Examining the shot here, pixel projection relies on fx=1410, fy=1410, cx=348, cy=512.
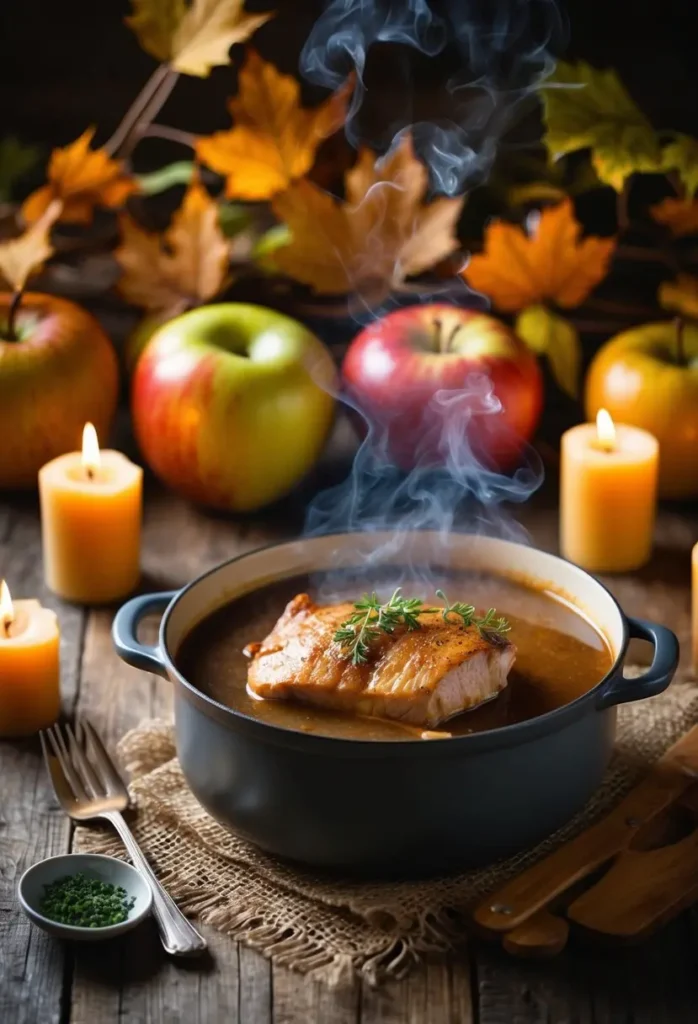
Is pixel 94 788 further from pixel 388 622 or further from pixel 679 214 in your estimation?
pixel 679 214

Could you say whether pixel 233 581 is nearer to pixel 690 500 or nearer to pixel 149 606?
pixel 149 606

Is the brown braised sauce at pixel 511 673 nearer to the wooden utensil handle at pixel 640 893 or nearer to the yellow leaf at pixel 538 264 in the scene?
the wooden utensil handle at pixel 640 893

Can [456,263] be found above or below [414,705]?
below

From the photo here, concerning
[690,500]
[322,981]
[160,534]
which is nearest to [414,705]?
[322,981]

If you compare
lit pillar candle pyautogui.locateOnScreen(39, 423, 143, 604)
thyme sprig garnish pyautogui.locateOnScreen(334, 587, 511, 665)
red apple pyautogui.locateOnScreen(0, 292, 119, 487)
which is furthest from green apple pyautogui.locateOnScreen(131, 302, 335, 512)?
thyme sprig garnish pyautogui.locateOnScreen(334, 587, 511, 665)

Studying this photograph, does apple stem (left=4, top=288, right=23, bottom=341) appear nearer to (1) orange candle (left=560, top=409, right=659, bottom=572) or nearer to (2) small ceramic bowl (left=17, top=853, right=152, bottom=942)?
(1) orange candle (left=560, top=409, right=659, bottom=572)

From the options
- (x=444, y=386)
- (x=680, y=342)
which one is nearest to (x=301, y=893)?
(x=444, y=386)
